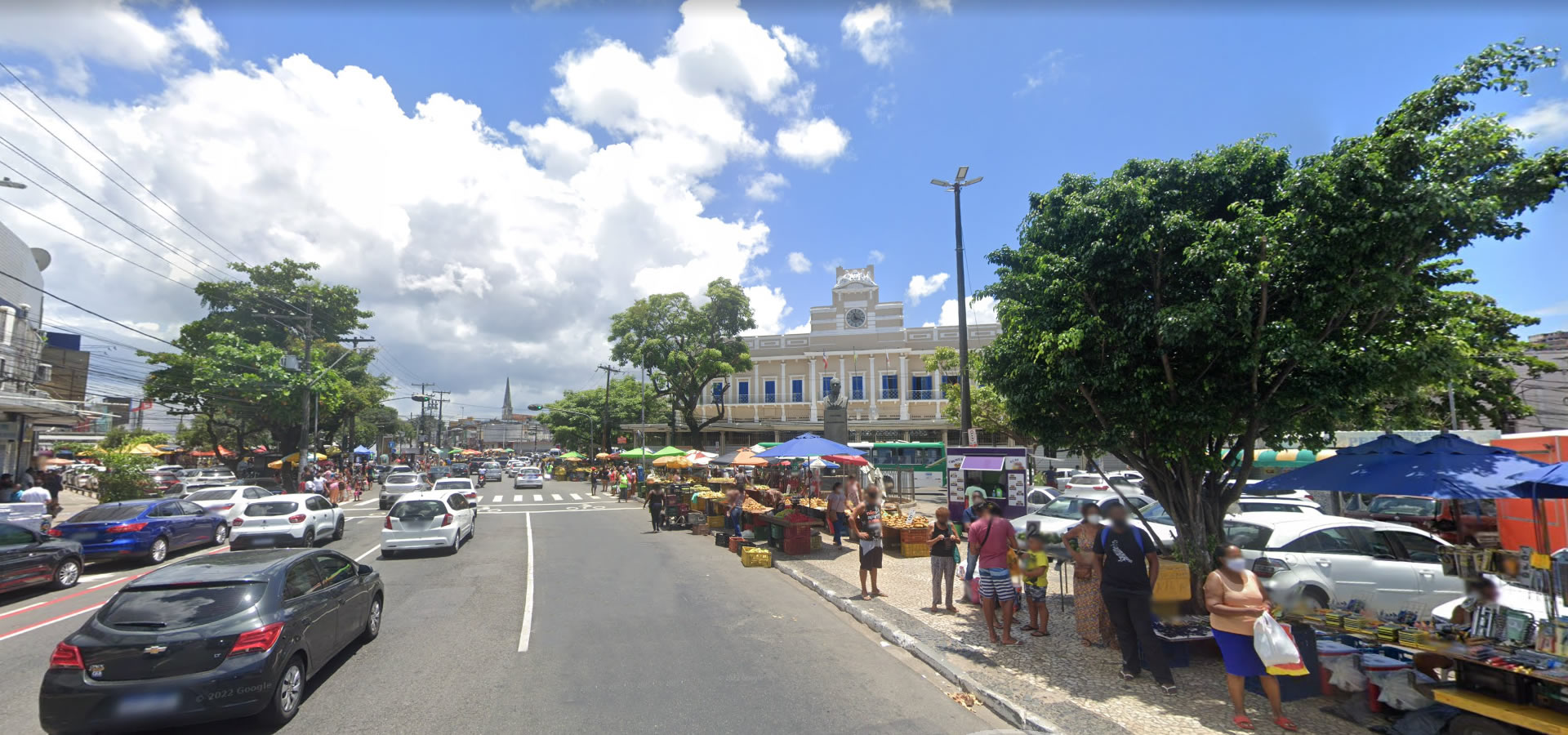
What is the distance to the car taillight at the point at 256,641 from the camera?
561cm

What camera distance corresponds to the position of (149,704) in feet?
17.3

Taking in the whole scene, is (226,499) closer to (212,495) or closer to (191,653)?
(212,495)

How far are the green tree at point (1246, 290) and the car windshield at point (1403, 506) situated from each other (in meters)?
12.8

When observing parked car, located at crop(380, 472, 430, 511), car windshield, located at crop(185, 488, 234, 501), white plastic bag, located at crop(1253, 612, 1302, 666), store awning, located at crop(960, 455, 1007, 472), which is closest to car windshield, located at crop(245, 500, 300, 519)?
car windshield, located at crop(185, 488, 234, 501)

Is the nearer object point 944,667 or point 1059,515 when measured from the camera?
point 944,667

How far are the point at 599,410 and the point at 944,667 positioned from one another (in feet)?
216

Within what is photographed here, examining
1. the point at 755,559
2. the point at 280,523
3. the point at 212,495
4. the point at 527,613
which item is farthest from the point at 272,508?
the point at 755,559

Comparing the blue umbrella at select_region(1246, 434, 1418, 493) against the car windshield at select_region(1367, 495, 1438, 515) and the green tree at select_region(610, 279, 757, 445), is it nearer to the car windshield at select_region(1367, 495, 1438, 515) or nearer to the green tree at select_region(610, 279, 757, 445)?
the car windshield at select_region(1367, 495, 1438, 515)

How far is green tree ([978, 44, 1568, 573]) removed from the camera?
6375 millimetres

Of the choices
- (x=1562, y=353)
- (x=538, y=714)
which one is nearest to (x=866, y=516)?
(x=538, y=714)

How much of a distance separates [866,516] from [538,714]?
543 centimetres

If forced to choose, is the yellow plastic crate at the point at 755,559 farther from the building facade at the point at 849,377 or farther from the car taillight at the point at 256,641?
the building facade at the point at 849,377

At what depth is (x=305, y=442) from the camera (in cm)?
3056

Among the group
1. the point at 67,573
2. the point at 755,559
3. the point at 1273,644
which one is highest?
the point at 1273,644
